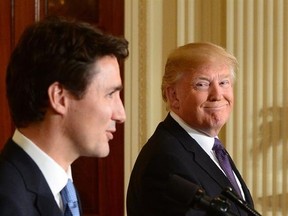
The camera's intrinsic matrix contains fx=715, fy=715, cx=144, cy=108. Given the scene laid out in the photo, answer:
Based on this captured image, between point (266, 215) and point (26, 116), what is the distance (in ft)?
7.86

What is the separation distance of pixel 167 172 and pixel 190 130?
11.1 inches

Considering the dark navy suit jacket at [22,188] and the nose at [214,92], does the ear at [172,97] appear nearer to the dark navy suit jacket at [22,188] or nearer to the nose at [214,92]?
the nose at [214,92]

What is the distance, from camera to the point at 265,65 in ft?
12.3

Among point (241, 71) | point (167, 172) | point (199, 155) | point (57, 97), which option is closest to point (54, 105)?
point (57, 97)

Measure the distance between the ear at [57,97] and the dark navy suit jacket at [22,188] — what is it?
0.12m

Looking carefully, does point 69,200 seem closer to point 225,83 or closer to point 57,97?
point 57,97

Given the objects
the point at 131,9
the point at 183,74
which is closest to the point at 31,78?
the point at 183,74

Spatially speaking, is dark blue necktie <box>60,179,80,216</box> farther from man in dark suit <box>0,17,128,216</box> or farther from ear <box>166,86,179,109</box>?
ear <box>166,86,179,109</box>

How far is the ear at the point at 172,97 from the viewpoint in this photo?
245 cm

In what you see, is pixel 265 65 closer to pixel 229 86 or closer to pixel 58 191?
pixel 229 86

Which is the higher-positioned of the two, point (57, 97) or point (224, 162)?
point (57, 97)

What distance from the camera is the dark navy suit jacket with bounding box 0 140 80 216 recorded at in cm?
147

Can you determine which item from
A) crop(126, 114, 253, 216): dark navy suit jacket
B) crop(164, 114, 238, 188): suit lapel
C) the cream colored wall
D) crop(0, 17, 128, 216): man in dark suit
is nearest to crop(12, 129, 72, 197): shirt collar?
crop(0, 17, 128, 216): man in dark suit

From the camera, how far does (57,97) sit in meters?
1.58
